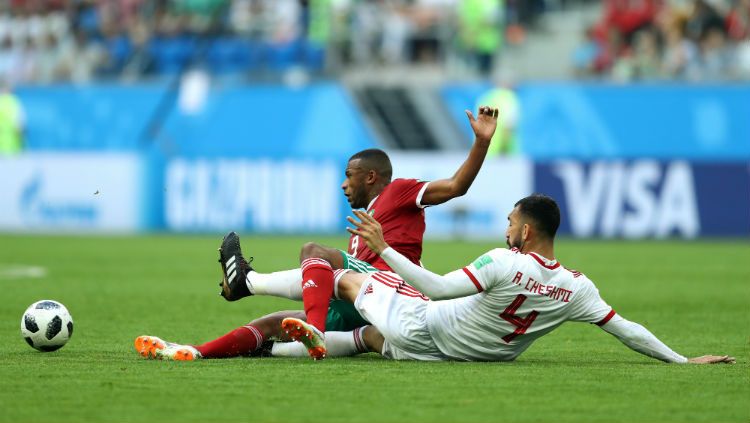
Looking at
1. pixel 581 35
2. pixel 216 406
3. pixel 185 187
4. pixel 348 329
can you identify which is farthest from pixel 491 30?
pixel 216 406

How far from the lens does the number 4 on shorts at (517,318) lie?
7383 millimetres

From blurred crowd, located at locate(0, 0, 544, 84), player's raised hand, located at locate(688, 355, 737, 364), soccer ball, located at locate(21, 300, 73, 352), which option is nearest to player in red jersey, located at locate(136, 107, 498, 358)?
soccer ball, located at locate(21, 300, 73, 352)

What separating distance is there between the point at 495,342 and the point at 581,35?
1887cm

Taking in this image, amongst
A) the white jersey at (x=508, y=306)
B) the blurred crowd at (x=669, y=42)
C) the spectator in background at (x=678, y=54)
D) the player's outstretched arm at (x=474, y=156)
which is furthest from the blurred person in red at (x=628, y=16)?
the white jersey at (x=508, y=306)

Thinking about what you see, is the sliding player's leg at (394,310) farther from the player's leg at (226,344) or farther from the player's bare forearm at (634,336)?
the player's bare forearm at (634,336)

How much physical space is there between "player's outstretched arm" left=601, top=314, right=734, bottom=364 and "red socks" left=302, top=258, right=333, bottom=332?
169 centimetres

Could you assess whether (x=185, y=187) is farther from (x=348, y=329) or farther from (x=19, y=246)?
(x=348, y=329)

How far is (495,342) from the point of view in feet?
25.2

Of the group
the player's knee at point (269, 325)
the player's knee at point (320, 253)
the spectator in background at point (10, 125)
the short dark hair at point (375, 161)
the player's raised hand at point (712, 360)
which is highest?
the spectator in background at point (10, 125)

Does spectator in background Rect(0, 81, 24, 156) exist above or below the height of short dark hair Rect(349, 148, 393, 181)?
above

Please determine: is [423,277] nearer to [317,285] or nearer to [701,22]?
[317,285]

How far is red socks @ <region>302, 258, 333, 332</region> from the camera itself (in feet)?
25.1

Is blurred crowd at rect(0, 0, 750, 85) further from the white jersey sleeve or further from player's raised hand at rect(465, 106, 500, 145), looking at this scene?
the white jersey sleeve

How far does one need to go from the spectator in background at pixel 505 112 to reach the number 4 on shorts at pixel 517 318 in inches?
632
